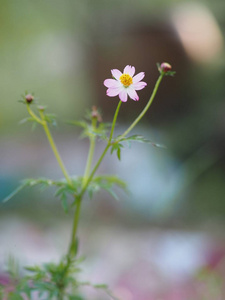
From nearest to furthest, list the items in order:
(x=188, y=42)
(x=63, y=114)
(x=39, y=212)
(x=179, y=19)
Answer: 1. (x=39, y=212)
2. (x=188, y=42)
3. (x=179, y=19)
4. (x=63, y=114)

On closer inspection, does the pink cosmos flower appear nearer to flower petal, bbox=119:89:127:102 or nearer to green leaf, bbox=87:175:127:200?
flower petal, bbox=119:89:127:102

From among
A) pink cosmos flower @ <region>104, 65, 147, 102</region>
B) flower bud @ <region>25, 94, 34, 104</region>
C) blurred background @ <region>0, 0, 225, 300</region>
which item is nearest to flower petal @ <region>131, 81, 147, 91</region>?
pink cosmos flower @ <region>104, 65, 147, 102</region>

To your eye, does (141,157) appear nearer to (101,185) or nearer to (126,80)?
(101,185)

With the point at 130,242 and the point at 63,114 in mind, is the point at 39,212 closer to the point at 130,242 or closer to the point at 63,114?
the point at 130,242

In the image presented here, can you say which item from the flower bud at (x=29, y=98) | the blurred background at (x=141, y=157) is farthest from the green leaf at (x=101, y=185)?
the blurred background at (x=141, y=157)

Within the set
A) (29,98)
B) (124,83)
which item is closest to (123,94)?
(124,83)

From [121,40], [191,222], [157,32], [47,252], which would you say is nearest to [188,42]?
[157,32]
